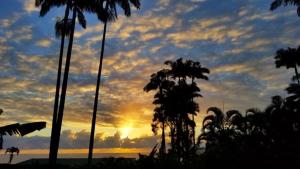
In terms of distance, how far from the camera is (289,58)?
55.2 m

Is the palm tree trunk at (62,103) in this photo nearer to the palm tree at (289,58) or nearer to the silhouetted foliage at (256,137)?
the silhouetted foliage at (256,137)

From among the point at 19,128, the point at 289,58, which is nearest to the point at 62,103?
the point at 19,128

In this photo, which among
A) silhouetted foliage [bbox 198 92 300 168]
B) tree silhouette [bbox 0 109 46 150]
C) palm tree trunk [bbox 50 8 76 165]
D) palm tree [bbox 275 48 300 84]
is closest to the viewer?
tree silhouette [bbox 0 109 46 150]

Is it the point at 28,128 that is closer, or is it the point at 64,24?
the point at 28,128

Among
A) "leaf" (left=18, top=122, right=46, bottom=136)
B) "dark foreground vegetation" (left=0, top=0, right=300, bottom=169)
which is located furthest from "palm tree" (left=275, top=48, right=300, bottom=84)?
"leaf" (left=18, top=122, right=46, bottom=136)

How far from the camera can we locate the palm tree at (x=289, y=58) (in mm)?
54844

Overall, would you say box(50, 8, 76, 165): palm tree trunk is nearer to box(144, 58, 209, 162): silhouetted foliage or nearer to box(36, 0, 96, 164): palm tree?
box(36, 0, 96, 164): palm tree

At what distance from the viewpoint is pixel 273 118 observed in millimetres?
45656

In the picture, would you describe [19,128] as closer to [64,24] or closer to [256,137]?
[64,24]

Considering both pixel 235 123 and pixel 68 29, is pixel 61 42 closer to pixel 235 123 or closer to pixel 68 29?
pixel 68 29

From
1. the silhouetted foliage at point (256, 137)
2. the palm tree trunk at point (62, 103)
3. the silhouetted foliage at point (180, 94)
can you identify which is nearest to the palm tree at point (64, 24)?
the palm tree trunk at point (62, 103)

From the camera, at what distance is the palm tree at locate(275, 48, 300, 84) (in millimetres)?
54844

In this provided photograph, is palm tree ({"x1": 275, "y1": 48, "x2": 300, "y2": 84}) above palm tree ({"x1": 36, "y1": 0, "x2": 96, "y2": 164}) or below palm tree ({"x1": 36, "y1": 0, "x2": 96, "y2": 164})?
above

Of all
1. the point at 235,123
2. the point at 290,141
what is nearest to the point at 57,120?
the point at 290,141
